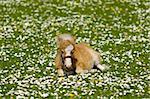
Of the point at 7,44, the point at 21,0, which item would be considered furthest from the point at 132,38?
the point at 21,0

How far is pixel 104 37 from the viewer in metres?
20.6

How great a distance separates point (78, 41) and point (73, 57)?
5.56 meters

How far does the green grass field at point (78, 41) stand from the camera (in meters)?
14.2

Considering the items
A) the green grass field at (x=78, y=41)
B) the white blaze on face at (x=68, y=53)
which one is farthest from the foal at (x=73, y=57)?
the green grass field at (x=78, y=41)

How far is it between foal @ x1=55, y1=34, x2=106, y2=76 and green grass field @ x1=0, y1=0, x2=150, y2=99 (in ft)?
0.99

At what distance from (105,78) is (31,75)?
267cm

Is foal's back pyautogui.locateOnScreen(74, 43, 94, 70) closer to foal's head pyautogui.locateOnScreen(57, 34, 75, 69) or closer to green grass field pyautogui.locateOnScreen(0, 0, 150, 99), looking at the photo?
green grass field pyautogui.locateOnScreen(0, 0, 150, 99)

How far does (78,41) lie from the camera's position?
66.7 feet

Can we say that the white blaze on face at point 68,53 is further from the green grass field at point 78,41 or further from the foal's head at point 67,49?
the green grass field at point 78,41

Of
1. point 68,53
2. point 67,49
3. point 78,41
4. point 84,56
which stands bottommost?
point 78,41

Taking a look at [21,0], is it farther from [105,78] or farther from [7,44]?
[105,78]

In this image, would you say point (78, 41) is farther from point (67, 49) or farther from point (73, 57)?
point (67, 49)

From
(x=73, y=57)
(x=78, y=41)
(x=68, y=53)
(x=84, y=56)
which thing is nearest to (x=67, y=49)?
(x=68, y=53)

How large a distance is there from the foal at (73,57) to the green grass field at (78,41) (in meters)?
0.30
